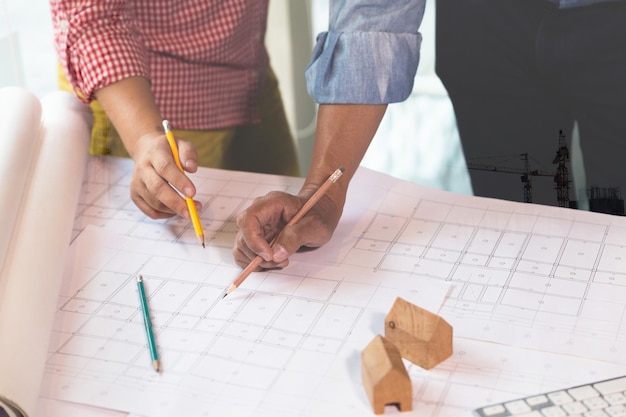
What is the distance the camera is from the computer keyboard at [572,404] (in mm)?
720

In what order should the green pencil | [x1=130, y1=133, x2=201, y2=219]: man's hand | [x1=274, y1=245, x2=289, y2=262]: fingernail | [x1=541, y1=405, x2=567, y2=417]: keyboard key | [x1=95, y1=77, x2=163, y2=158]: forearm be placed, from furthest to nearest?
[x1=95, y1=77, x2=163, y2=158]: forearm < [x1=130, y1=133, x2=201, y2=219]: man's hand < [x1=274, y1=245, x2=289, y2=262]: fingernail < the green pencil < [x1=541, y1=405, x2=567, y2=417]: keyboard key

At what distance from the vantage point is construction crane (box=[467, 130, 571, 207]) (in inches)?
43.0

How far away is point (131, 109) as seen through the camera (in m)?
1.21

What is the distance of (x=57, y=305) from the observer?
93 centimetres

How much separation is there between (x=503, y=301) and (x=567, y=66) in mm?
504

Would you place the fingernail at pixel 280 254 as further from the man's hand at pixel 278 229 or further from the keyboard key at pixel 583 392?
the keyboard key at pixel 583 392

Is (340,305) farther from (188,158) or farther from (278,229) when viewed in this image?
(188,158)

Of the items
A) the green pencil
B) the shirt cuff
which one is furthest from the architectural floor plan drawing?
the shirt cuff

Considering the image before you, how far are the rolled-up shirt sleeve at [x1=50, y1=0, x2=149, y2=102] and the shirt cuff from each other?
0.29 meters

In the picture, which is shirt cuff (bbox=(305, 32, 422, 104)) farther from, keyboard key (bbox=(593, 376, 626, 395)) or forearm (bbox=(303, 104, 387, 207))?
keyboard key (bbox=(593, 376, 626, 395))

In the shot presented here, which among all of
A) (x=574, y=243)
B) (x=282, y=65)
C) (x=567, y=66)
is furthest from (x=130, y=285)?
(x=282, y=65)

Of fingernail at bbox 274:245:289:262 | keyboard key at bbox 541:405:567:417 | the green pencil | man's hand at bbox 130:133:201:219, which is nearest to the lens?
keyboard key at bbox 541:405:567:417

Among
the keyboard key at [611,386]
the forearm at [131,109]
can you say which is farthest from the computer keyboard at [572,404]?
the forearm at [131,109]

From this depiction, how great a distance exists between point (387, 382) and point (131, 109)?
635 mm
